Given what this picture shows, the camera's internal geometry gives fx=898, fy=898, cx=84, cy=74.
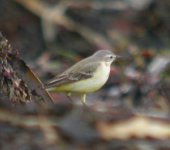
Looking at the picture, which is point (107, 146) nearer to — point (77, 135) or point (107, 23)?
point (77, 135)

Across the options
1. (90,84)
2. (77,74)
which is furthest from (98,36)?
(90,84)

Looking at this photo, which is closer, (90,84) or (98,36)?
(90,84)

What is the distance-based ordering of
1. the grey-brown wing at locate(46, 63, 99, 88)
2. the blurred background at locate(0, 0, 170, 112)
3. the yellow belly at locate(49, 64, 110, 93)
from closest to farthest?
the yellow belly at locate(49, 64, 110, 93) → the grey-brown wing at locate(46, 63, 99, 88) → the blurred background at locate(0, 0, 170, 112)

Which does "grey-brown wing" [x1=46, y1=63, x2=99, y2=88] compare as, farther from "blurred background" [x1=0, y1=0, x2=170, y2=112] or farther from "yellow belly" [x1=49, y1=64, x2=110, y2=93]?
"blurred background" [x1=0, y1=0, x2=170, y2=112]

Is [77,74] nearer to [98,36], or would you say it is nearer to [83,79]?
[83,79]

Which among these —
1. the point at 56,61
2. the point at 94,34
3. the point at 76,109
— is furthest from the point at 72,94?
the point at 76,109

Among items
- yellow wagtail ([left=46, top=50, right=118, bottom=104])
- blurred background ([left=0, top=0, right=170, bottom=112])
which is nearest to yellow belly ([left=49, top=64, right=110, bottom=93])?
yellow wagtail ([left=46, top=50, right=118, bottom=104])

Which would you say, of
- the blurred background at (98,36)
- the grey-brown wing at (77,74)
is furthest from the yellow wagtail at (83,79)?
the blurred background at (98,36)
